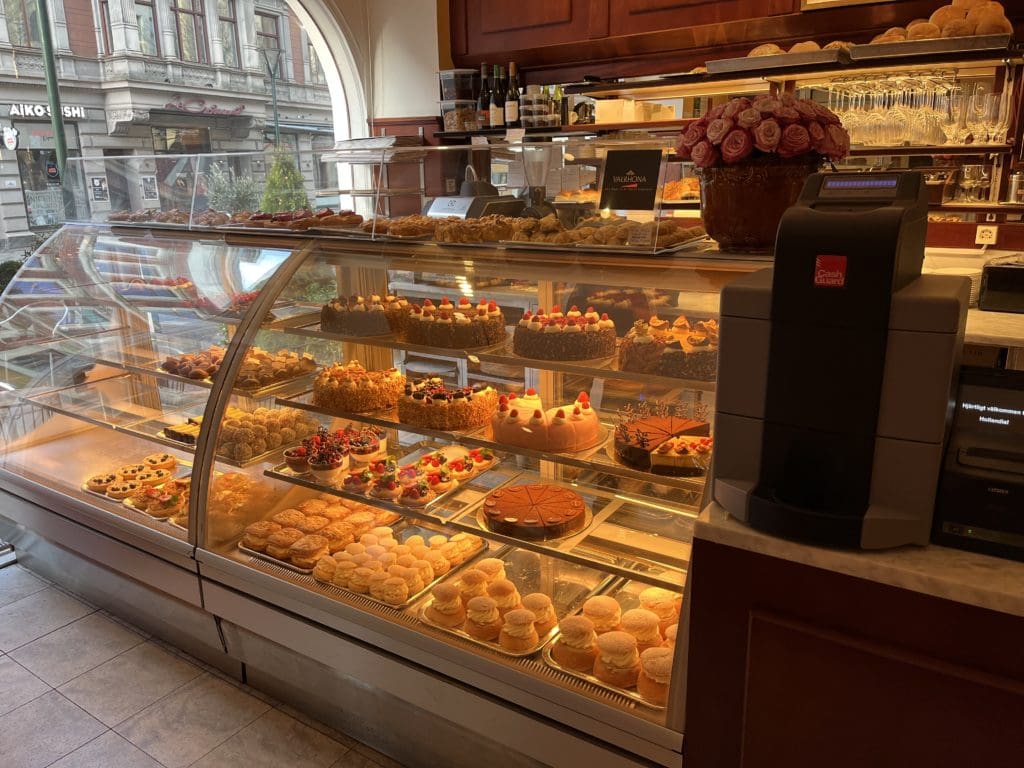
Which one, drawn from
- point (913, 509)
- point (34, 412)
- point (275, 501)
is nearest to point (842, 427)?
point (913, 509)

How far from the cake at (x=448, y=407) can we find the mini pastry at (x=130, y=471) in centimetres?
169

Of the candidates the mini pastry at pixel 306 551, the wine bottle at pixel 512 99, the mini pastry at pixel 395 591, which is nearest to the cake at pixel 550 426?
the mini pastry at pixel 395 591

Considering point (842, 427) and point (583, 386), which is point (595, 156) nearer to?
point (583, 386)

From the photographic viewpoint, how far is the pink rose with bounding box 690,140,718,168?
6.15 feet

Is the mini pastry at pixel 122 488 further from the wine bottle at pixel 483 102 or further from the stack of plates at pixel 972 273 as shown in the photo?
the wine bottle at pixel 483 102

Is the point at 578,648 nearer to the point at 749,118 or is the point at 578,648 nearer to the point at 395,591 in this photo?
the point at 395,591

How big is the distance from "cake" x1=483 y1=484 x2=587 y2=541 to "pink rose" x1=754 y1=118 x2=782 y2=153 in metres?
1.33

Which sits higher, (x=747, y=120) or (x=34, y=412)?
(x=747, y=120)

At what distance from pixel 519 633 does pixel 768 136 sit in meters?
1.61

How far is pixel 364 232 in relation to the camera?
2.83 meters

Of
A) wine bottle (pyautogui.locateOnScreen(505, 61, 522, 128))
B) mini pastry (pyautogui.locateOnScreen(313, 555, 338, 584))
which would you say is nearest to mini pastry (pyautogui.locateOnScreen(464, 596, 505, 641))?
mini pastry (pyautogui.locateOnScreen(313, 555, 338, 584))

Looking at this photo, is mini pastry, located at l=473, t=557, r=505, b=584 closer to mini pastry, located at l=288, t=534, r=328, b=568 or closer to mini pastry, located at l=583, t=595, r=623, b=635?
mini pastry, located at l=583, t=595, r=623, b=635

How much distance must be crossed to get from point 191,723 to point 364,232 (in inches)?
79.0

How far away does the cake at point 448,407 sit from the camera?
275 centimetres
